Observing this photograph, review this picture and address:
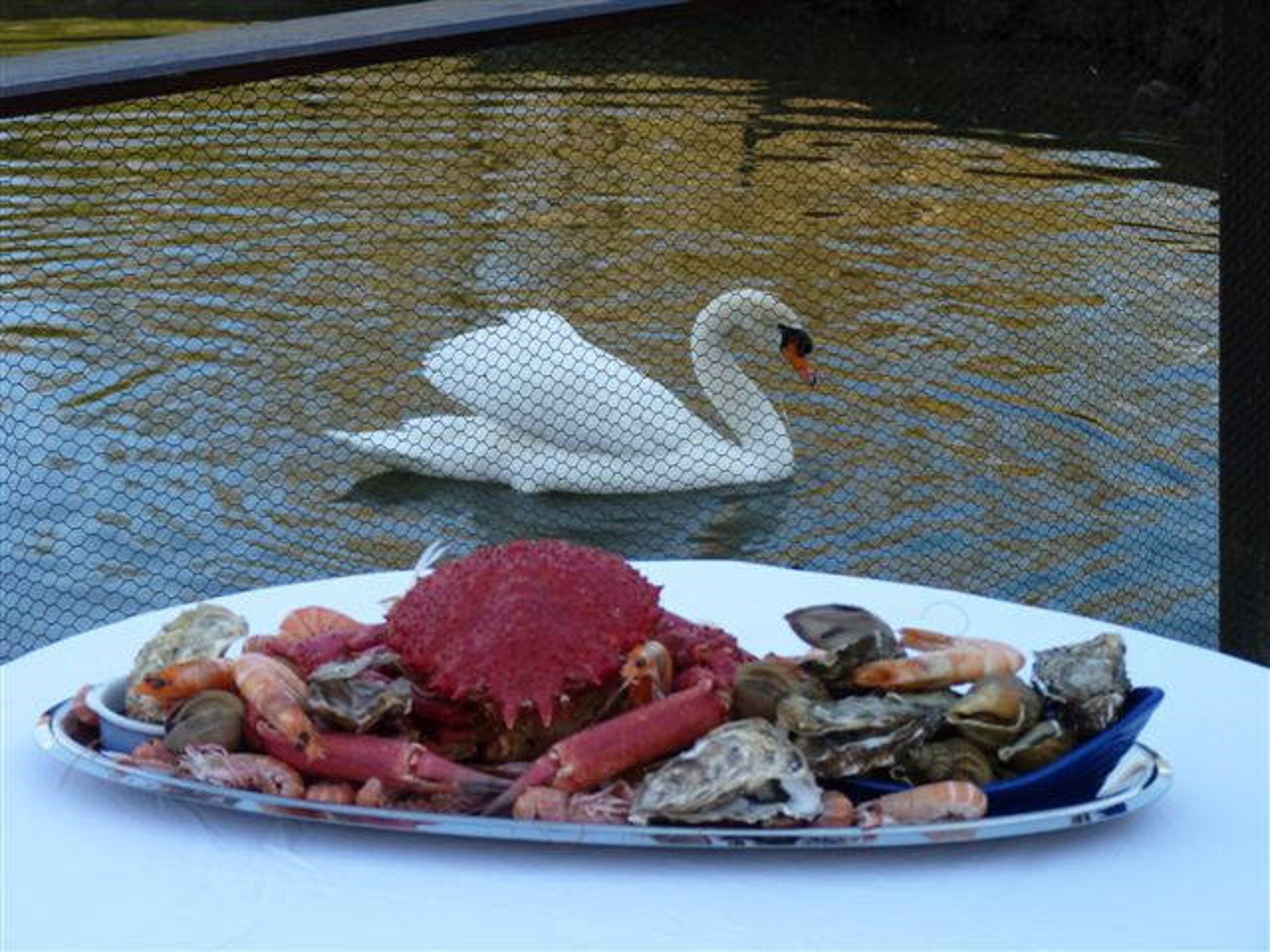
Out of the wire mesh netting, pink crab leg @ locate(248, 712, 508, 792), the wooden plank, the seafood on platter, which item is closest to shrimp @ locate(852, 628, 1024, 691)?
the seafood on platter

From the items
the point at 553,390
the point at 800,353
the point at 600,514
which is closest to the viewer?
the point at 553,390

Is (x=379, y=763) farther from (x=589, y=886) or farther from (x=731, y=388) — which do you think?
(x=731, y=388)

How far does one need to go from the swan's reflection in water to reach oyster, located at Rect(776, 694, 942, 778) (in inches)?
127

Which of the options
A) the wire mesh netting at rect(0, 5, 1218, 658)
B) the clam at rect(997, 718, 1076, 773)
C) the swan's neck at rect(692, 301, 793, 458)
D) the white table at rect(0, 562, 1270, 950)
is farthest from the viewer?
the swan's neck at rect(692, 301, 793, 458)

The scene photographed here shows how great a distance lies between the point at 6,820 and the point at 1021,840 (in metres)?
0.60

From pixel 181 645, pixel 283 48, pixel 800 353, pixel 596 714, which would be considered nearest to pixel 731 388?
pixel 800 353

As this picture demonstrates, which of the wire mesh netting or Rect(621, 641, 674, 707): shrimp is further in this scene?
the wire mesh netting

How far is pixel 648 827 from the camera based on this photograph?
1.30 metres

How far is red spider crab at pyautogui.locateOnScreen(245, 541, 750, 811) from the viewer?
134 cm

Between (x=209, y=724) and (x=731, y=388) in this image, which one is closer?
(x=209, y=724)

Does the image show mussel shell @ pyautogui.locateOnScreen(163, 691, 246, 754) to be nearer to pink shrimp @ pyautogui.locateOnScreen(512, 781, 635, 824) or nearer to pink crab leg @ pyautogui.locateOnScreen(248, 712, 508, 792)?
pink crab leg @ pyautogui.locateOnScreen(248, 712, 508, 792)

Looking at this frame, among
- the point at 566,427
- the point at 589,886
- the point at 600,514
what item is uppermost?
the point at 589,886

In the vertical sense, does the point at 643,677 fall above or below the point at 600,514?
above

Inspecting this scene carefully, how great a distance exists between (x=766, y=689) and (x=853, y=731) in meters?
0.07
